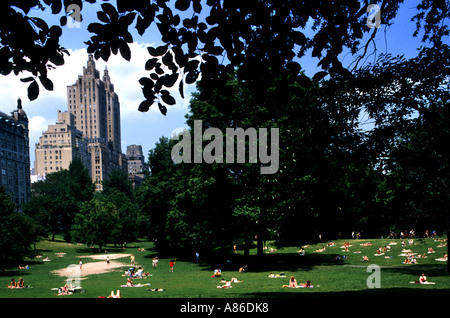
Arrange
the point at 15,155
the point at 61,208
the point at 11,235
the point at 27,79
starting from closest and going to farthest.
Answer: the point at 27,79
the point at 11,235
the point at 61,208
the point at 15,155

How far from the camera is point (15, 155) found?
129250 mm

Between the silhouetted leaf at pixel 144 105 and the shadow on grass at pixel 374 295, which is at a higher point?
the silhouetted leaf at pixel 144 105

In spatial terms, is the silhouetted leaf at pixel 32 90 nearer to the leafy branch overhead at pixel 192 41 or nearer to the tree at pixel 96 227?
the leafy branch overhead at pixel 192 41

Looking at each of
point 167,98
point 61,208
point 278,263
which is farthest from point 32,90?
point 61,208

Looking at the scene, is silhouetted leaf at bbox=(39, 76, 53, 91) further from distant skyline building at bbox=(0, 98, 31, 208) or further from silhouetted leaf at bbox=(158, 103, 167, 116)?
→ distant skyline building at bbox=(0, 98, 31, 208)

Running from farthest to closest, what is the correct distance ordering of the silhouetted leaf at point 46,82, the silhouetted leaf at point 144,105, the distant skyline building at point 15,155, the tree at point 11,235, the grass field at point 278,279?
the distant skyline building at point 15,155, the tree at point 11,235, the grass field at point 278,279, the silhouetted leaf at point 144,105, the silhouetted leaf at point 46,82

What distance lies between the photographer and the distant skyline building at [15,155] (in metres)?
123

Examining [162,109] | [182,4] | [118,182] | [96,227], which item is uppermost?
[182,4]

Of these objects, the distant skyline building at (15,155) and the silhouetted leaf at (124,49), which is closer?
the silhouetted leaf at (124,49)

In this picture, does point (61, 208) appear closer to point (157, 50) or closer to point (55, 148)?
point (157, 50)

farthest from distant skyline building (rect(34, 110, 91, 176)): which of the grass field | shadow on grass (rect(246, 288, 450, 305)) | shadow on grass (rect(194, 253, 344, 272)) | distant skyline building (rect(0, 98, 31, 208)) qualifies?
shadow on grass (rect(246, 288, 450, 305))

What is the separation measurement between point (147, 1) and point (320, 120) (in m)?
9.71

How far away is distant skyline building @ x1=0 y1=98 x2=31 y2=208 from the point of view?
123 m

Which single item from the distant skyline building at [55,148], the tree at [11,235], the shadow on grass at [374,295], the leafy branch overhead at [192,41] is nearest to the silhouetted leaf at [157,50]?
the leafy branch overhead at [192,41]
